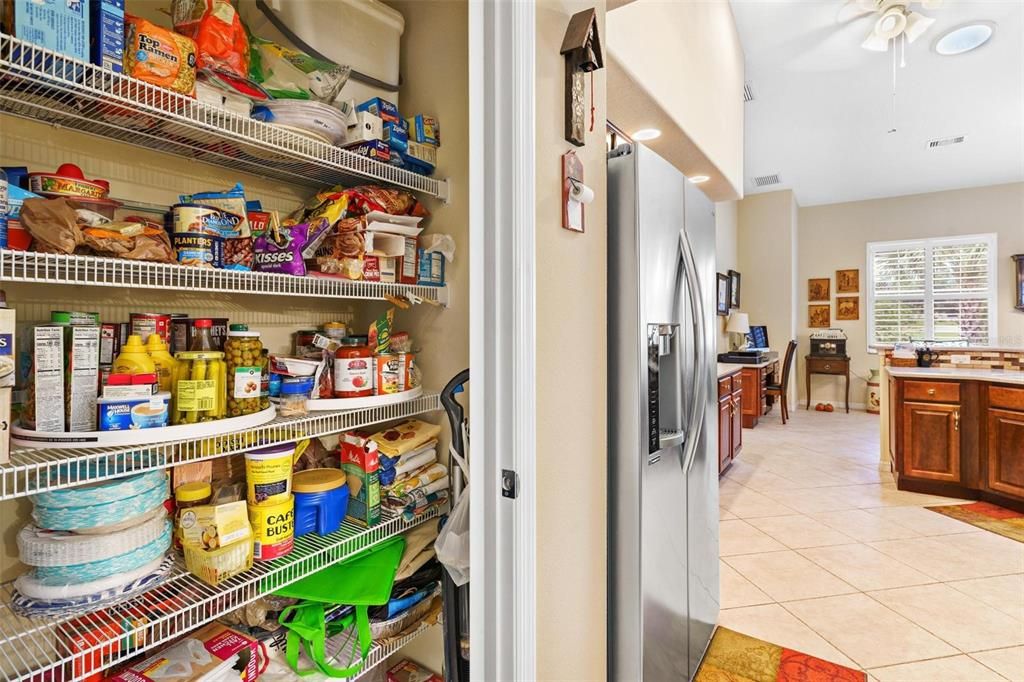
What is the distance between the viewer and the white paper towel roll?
1.25 meters

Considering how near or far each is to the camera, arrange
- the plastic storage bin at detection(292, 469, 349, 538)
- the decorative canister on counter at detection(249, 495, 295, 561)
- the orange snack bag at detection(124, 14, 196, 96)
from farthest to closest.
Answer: the plastic storage bin at detection(292, 469, 349, 538), the decorative canister on counter at detection(249, 495, 295, 561), the orange snack bag at detection(124, 14, 196, 96)

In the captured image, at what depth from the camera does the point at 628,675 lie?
1.47 m

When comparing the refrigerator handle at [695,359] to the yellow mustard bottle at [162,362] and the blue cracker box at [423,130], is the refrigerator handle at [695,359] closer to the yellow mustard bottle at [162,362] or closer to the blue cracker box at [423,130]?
the blue cracker box at [423,130]

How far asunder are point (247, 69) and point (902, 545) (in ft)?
12.6

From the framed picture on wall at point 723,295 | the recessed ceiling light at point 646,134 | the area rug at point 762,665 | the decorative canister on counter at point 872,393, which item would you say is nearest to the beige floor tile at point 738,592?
the area rug at point 762,665

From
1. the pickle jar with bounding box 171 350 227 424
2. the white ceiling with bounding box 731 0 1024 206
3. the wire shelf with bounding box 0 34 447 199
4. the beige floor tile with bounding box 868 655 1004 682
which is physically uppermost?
the white ceiling with bounding box 731 0 1024 206

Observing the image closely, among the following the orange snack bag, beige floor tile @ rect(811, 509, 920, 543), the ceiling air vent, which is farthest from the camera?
the ceiling air vent

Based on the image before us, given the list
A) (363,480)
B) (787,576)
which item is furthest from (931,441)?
(363,480)

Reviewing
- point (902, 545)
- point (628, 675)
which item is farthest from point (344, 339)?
point (902, 545)

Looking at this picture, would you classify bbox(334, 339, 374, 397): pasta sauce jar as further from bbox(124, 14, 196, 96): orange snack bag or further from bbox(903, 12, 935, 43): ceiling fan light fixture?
bbox(903, 12, 935, 43): ceiling fan light fixture

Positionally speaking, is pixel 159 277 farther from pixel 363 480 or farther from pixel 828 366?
pixel 828 366

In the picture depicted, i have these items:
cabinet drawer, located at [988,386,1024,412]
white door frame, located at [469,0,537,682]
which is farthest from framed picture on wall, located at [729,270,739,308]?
white door frame, located at [469,0,537,682]

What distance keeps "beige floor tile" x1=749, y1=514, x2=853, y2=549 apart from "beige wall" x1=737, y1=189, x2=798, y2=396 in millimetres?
4901

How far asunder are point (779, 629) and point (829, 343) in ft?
22.4
